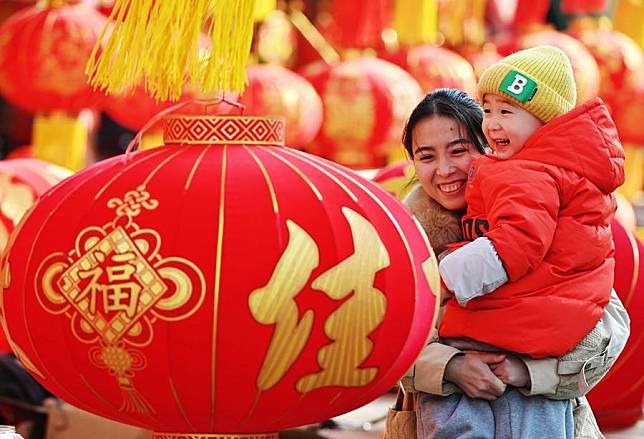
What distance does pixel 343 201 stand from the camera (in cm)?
153

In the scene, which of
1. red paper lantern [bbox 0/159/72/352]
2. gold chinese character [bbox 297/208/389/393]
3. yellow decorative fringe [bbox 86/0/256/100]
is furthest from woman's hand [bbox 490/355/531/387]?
red paper lantern [bbox 0/159/72/352]

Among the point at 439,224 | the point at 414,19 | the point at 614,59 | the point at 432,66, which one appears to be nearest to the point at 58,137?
the point at 414,19

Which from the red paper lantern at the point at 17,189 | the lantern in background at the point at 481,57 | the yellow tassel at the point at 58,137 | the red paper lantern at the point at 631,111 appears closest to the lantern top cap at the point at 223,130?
the red paper lantern at the point at 17,189

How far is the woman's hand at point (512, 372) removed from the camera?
183 cm

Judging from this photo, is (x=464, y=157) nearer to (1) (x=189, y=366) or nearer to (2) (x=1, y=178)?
(1) (x=189, y=366)

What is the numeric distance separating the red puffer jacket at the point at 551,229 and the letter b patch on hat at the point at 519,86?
2.0 inches

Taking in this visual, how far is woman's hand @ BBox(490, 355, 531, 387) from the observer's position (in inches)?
72.1

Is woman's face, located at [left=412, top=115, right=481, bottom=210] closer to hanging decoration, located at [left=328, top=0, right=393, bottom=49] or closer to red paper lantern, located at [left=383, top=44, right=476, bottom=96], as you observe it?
hanging decoration, located at [left=328, top=0, right=393, bottom=49]

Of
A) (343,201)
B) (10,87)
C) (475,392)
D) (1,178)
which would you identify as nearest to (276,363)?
(343,201)

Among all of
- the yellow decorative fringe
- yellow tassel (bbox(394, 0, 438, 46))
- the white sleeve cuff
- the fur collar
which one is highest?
the yellow decorative fringe

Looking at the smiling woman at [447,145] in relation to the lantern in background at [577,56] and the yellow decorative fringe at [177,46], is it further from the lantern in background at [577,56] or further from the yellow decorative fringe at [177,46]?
the lantern in background at [577,56]

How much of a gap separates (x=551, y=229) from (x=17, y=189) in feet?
5.05

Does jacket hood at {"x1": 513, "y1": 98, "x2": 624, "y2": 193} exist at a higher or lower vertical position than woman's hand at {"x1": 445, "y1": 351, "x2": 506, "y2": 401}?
higher

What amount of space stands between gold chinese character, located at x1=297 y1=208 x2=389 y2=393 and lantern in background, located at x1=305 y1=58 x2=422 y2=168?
13.2 ft
